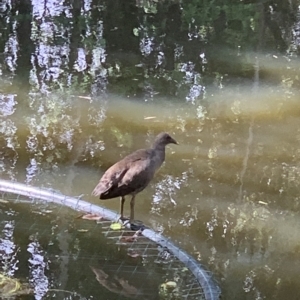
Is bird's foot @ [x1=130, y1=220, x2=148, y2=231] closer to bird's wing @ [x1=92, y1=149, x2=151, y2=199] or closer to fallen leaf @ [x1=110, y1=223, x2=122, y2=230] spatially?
fallen leaf @ [x1=110, y1=223, x2=122, y2=230]

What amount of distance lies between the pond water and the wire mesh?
16cm

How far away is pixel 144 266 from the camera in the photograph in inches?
171

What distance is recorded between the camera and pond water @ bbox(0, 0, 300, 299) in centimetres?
483

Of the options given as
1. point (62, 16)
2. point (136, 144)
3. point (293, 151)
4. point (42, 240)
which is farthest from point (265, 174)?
point (62, 16)

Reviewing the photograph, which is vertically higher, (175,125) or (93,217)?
(175,125)

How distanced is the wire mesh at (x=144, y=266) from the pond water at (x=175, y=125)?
164 mm

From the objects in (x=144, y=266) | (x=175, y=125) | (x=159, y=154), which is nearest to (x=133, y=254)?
(x=144, y=266)

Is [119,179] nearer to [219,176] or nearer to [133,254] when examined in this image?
[133,254]

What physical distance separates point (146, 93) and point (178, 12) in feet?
13.6

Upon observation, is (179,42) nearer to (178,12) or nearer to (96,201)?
(178,12)

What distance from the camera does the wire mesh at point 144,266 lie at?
397 cm

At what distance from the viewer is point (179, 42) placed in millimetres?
9625

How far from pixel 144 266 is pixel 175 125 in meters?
2.66

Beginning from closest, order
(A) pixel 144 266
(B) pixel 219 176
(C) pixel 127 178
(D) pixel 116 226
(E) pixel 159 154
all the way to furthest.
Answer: (A) pixel 144 266 → (C) pixel 127 178 → (D) pixel 116 226 → (E) pixel 159 154 → (B) pixel 219 176
